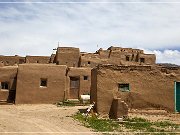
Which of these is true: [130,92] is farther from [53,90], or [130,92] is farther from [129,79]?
[53,90]

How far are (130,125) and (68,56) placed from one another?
1018 inches

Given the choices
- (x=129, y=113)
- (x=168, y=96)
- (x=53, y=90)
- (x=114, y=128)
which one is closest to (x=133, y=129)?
(x=114, y=128)

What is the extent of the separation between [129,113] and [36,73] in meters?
11.7

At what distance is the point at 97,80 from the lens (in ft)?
69.1

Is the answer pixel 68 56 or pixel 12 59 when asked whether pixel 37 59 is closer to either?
pixel 12 59

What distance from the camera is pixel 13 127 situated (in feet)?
49.6

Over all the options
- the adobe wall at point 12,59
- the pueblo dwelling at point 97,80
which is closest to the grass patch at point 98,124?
the pueblo dwelling at point 97,80

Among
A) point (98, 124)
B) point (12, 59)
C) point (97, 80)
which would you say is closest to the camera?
point (98, 124)

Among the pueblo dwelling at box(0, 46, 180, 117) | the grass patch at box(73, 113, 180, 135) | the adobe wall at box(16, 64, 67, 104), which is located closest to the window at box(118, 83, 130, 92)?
the pueblo dwelling at box(0, 46, 180, 117)

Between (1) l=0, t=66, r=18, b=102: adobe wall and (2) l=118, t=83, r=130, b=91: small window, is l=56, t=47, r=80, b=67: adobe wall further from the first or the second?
(2) l=118, t=83, r=130, b=91: small window

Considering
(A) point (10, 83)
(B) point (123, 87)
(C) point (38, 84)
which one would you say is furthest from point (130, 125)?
(A) point (10, 83)

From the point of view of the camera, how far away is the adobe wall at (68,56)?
138 ft

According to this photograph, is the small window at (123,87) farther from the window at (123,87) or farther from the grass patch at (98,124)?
the grass patch at (98,124)

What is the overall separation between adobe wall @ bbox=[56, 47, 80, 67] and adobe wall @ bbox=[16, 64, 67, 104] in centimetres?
1171
